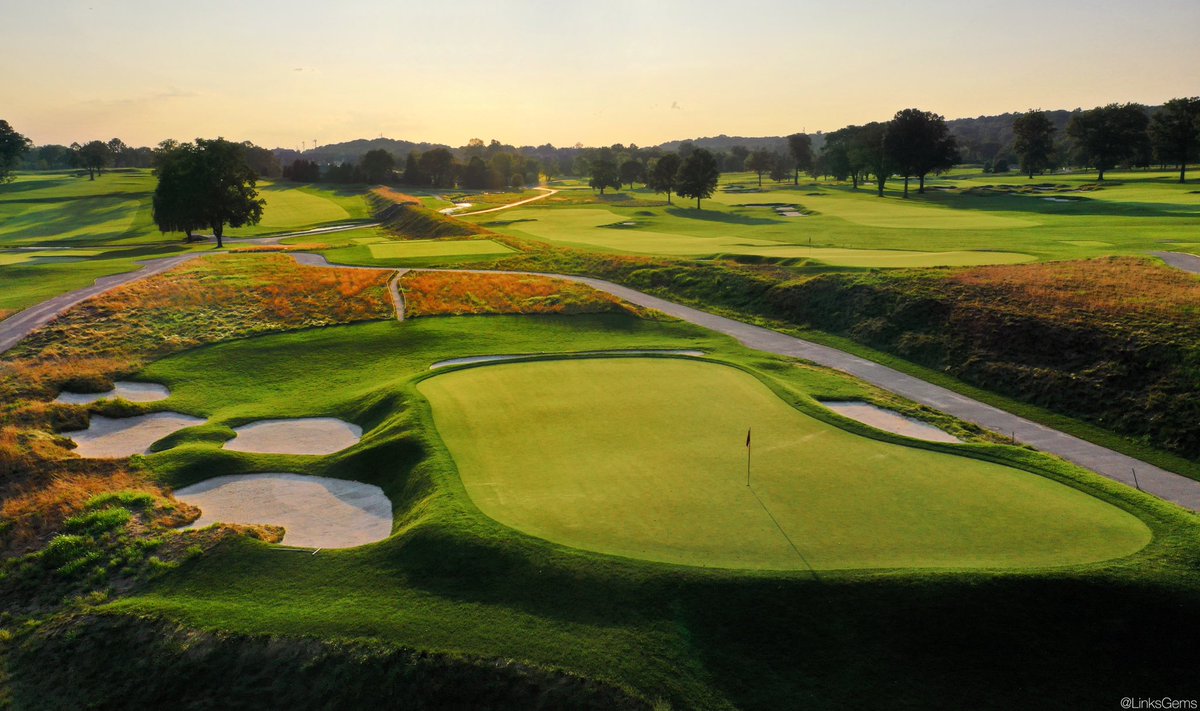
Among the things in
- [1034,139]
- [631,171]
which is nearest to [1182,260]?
[1034,139]

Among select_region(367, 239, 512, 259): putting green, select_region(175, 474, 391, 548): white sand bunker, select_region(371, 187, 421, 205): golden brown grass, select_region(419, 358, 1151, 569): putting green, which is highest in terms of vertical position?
select_region(371, 187, 421, 205): golden brown grass

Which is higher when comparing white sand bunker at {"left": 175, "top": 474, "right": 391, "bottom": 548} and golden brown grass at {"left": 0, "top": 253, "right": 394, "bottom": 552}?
golden brown grass at {"left": 0, "top": 253, "right": 394, "bottom": 552}

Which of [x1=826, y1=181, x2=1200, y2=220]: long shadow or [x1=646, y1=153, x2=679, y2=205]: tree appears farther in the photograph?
[x1=646, y1=153, x2=679, y2=205]: tree

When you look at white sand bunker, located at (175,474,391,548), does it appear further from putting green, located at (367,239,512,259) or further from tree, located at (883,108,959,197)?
tree, located at (883,108,959,197)

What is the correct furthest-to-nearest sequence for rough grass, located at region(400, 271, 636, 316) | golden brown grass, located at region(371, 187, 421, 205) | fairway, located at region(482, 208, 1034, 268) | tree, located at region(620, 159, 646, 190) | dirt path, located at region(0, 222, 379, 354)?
tree, located at region(620, 159, 646, 190) < golden brown grass, located at region(371, 187, 421, 205) < fairway, located at region(482, 208, 1034, 268) < rough grass, located at region(400, 271, 636, 316) < dirt path, located at region(0, 222, 379, 354)

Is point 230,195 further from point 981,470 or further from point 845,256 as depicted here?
point 981,470

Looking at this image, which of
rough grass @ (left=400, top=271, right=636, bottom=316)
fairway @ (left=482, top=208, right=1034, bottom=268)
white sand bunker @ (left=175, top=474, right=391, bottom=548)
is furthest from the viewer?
fairway @ (left=482, top=208, right=1034, bottom=268)

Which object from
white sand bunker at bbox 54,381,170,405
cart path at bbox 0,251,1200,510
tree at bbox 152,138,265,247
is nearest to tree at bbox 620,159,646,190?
tree at bbox 152,138,265,247
